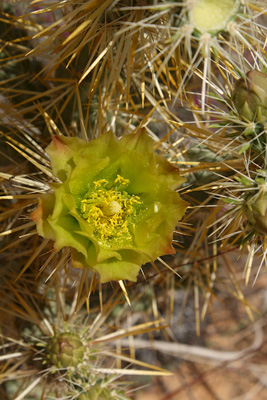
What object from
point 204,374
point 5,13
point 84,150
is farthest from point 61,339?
point 204,374

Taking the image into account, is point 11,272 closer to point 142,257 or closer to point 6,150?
point 6,150

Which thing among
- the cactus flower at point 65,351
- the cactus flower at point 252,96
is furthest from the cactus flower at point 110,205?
the cactus flower at point 65,351

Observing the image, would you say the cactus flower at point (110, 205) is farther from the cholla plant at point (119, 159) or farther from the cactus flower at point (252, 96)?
the cactus flower at point (252, 96)

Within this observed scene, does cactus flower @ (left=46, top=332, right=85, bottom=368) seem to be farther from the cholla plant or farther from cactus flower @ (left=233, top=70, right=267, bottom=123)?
cactus flower @ (left=233, top=70, right=267, bottom=123)

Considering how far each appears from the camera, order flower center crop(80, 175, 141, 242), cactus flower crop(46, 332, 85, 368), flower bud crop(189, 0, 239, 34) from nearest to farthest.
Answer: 1. flower bud crop(189, 0, 239, 34)
2. flower center crop(80, 175, 141, 242)
3. cactus flower crop(46, 332, 85, 368)

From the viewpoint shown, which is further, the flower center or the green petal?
the flower center

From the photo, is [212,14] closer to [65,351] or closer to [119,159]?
[119,159]

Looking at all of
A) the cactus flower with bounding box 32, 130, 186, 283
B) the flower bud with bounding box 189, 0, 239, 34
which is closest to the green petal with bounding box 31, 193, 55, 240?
the cactus flower with bounding box 32, 130, 186, 283
